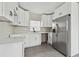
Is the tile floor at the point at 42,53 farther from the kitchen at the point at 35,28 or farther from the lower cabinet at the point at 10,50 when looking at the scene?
the lower cabinet at the point at 10,50

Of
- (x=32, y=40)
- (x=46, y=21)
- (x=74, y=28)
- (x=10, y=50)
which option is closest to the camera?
(x=10, y=50)

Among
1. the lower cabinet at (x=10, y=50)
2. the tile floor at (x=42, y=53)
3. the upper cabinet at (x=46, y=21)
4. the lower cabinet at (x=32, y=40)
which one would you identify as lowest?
the tile floor at (x=42, y=53)

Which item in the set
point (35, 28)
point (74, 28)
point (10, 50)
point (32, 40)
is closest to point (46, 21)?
point (35, 28)

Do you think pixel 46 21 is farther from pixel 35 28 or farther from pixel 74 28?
pixel 74 28

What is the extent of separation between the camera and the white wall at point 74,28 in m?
2.99

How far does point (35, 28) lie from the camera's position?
5531 millimetres

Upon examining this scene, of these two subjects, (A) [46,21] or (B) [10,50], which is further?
(A) [46,21]

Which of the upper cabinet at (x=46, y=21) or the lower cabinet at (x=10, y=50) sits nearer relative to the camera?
the lower cabinet at (x=10, y=50)

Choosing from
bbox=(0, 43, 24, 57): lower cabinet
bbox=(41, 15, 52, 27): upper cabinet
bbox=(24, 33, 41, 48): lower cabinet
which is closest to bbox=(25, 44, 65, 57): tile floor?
bbox=(24, 33, 41, 48): lower cabinet

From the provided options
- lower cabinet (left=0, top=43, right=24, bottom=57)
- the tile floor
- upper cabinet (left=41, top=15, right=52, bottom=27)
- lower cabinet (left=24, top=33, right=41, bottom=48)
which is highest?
upper cabinet (left=41, top=15, right=52, bottom=27)

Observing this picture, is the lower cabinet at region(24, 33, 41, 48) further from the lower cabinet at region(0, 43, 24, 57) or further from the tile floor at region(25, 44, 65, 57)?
the lower cabinet at region(0, 43, 24, 57)

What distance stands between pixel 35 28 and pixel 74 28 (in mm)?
2915

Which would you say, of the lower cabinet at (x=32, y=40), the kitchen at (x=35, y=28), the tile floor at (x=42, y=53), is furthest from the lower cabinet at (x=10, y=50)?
the lower cabinet at (x=32, y=40)

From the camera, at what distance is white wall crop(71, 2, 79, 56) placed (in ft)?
9.80
